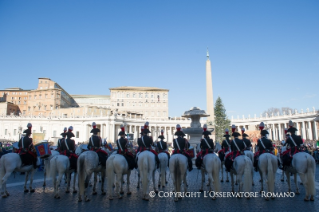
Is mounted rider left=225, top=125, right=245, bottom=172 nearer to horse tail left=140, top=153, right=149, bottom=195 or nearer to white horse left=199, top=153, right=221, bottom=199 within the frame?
white horse left=199, top=153, right=221, bottom=199

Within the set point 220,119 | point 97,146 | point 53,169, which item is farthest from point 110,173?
point 220,119

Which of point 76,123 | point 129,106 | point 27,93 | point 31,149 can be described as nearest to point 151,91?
point 129,106

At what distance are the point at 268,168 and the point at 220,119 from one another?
158 ft

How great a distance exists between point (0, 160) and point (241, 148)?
8.63 m

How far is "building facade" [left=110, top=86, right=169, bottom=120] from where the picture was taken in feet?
267

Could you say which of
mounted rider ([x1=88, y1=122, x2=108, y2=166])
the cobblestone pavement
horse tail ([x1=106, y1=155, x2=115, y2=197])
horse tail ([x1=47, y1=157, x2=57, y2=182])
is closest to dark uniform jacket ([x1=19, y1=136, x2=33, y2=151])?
horse tail ([x1=47, y1=157, x2=57, y2=182])

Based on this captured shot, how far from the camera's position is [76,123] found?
2403 inches

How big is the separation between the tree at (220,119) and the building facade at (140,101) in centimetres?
2753

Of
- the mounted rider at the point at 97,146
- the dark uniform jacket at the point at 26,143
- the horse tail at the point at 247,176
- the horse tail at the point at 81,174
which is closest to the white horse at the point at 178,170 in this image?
the horse tail at the point at 247,176

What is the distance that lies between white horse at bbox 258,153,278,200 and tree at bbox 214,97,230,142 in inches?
1733

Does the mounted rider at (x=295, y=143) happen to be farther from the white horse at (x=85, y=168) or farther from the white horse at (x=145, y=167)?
the white horse at (x=85, y=168)

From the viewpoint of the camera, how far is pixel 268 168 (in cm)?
725

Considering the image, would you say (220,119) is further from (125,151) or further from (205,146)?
(125,151)

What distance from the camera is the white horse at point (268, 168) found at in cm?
723
